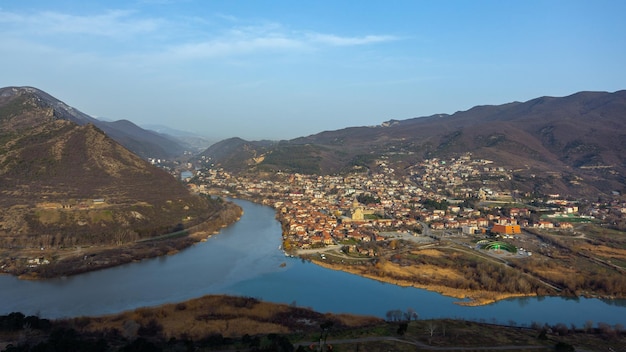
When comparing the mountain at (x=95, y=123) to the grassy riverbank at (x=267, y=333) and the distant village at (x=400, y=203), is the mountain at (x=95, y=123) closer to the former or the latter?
the distant village at (x=400, y=203)

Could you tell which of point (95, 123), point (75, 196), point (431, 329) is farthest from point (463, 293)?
point (95, 123)

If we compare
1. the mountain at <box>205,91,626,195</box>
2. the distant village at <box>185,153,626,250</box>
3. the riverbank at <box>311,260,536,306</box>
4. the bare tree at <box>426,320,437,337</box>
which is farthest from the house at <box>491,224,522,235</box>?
the mountain at <box>205,91,626,195</box>

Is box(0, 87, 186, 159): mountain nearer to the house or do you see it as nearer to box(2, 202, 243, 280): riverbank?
box(2, 202, 243, 280): riverbank

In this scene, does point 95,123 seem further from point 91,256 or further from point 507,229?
point 507,229

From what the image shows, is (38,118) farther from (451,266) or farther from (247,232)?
(451,266)

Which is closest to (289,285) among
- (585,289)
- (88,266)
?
(88,266)

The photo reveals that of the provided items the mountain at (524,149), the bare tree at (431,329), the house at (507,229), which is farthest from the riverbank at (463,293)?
the mountain at (524,149)
